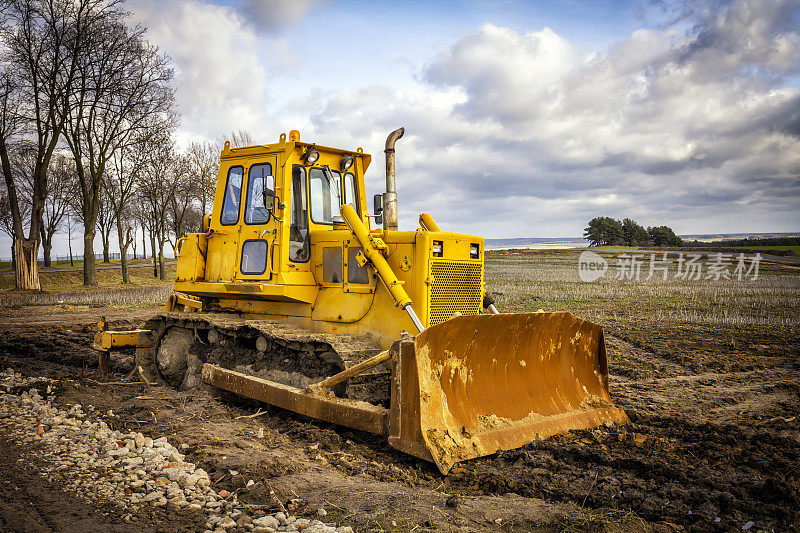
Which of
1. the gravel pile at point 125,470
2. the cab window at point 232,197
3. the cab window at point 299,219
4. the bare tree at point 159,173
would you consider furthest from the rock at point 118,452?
the bare tree at point 159,173

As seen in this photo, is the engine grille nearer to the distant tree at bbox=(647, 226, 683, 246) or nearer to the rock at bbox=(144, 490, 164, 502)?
the rock at bbox=(144, 490, 164, 502)

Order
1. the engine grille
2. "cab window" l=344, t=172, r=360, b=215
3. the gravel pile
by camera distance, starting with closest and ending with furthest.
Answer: the gravel pile
the engine grille
"cab window" l=344, t=172, r=360, b=215

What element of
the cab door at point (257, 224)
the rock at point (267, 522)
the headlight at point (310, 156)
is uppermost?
the headlight at point (310, 156)

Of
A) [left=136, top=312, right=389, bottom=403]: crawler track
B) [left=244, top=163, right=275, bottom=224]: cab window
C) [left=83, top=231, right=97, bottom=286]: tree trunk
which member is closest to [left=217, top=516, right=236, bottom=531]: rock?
[left=136, top=312, right=389, bottom=403]: crawler track

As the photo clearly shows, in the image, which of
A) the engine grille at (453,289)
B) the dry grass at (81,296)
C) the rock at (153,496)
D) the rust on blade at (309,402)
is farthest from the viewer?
the dry grass at (81,296)

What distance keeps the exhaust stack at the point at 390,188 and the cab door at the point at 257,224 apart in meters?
1.49

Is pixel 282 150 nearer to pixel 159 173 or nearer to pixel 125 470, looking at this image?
pixel 125 470

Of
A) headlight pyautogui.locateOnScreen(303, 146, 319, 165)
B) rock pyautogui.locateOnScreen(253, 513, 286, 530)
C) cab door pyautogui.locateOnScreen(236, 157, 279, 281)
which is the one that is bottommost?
rock pyautogui.locateOnScreen(253, 513, 286, 530)

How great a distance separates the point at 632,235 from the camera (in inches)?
2648

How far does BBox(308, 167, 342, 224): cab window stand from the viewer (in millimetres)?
7880

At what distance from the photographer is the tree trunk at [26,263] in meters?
24.4

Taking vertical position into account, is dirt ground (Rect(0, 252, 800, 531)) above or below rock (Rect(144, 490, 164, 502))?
below

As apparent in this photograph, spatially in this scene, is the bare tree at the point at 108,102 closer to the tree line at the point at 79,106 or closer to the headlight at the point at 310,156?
the tree line at the point at 79,106

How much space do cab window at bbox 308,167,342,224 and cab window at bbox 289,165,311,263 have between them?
0.39 ft
